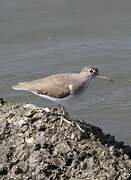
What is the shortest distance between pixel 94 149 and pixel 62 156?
32cm

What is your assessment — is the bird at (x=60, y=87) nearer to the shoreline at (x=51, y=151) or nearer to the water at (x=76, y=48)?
the shoreline at (x=51, y=151)

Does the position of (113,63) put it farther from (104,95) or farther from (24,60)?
(24,60)

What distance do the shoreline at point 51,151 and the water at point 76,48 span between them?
122 inches

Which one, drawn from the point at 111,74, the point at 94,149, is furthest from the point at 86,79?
the point at 111,74

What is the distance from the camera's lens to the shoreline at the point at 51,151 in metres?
5.67

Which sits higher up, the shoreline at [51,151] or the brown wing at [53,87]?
the brown wing at [53,87]

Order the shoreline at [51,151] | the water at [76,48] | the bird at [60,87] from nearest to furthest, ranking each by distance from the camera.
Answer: the shoreline at [51,151], the bird at [60,87], the water at [76,48]

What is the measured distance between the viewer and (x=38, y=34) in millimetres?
12180

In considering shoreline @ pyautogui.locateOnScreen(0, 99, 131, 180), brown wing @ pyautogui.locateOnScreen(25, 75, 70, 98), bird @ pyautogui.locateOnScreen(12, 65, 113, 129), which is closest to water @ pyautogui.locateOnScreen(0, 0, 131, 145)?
bird @ pyautogui.locateOnScreen(12, 65, 113, 129)

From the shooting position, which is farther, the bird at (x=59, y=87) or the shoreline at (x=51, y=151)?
the bird at (x=59, y=87)

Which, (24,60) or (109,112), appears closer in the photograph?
(109,112)

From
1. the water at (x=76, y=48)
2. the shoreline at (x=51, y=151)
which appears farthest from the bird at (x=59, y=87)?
the water at (x=76, y=48)

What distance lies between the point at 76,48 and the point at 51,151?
5.85 m

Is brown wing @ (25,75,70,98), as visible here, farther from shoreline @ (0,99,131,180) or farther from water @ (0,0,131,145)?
water @ (0,0,131,145)
